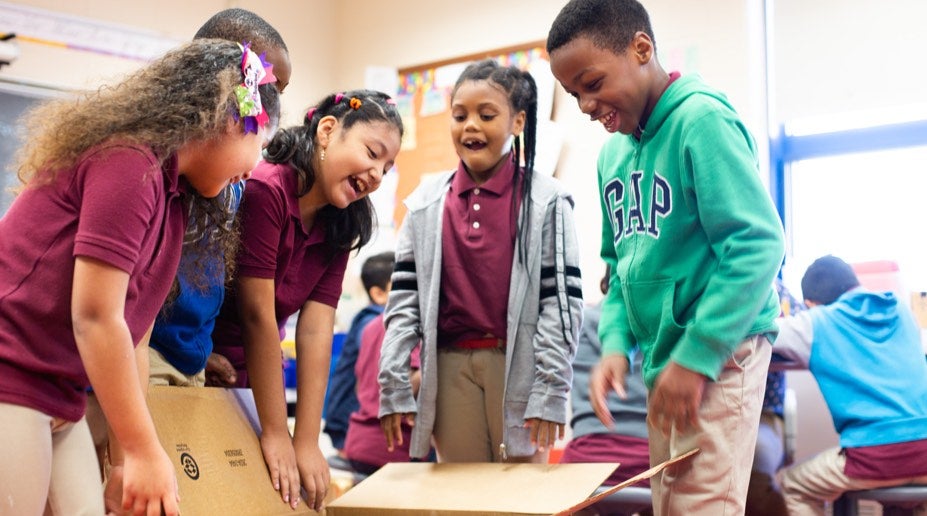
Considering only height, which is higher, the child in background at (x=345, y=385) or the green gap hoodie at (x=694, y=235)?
the green gap hoodie at (x=694, y=235)

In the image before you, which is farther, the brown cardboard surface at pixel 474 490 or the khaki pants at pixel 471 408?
the khaki pants at pixel 471 408

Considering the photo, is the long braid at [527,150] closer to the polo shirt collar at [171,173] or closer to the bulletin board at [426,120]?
the polo shirt collar at [171,173]

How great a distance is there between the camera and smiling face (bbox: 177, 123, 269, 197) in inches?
54.7

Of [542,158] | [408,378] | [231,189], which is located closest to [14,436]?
[231,189]

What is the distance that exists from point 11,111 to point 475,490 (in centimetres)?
244

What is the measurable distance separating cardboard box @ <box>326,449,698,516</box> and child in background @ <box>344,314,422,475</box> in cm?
120

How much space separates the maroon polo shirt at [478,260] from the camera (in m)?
Answer: 2.11

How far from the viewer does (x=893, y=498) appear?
8.56ft

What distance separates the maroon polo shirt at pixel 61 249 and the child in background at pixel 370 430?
1.76m

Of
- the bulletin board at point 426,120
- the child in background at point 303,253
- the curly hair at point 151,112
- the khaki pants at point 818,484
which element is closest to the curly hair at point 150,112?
the curly hair at point 151,112

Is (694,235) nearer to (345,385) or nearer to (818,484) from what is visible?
(818,484)

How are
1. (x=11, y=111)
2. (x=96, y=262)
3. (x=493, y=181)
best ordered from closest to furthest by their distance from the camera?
(x=96, y=262) < (x=493, y=181) < (x=11, y=111)

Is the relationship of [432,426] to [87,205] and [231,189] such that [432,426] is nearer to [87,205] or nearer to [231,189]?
[231,189]

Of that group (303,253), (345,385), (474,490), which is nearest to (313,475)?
(474,490)
